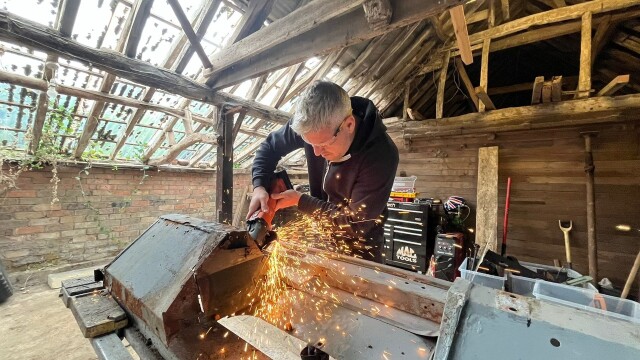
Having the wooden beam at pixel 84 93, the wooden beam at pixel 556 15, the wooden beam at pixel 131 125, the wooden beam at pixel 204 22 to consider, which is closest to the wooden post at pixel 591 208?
the wooden beam at pixel 556 15

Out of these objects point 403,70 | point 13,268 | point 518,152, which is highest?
point 403,70

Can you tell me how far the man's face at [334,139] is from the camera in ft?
5.71

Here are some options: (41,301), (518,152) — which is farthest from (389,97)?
(41,301)

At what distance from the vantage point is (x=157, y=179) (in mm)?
6410

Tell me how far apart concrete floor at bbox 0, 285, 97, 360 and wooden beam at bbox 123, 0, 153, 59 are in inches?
136

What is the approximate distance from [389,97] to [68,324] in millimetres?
6863

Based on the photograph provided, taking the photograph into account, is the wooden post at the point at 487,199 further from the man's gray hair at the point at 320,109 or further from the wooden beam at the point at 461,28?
the man's gray hair at the point at 320,109

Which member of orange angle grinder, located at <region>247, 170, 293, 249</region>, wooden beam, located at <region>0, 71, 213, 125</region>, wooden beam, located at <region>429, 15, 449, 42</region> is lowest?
orange angle grinder, located at <region>247, 170, 293, 249</region>

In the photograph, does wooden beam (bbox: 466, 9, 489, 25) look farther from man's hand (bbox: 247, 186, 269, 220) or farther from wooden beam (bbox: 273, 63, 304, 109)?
man's hand (bbox: 247, 186, 269, 220)

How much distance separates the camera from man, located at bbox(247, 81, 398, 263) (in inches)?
67.3

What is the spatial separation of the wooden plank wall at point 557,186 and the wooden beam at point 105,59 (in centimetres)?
471

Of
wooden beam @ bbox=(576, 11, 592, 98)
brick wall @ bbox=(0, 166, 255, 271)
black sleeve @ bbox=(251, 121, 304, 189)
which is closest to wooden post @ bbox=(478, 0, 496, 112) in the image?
wooden beam @ bbox=(576, 11, 592, 98)

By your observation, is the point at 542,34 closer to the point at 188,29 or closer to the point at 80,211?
the point at 188,29

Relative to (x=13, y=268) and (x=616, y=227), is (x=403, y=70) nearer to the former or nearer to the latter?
(x=616, y=227)
